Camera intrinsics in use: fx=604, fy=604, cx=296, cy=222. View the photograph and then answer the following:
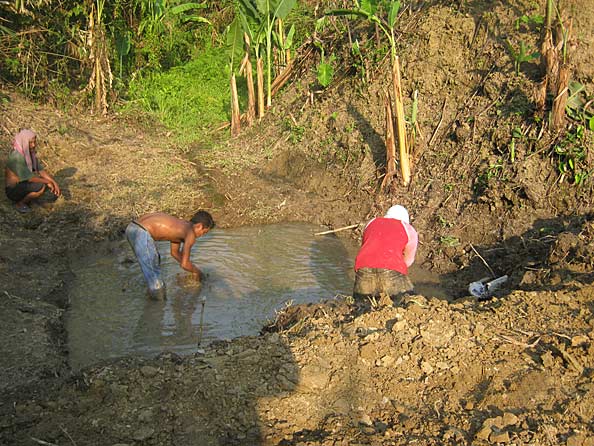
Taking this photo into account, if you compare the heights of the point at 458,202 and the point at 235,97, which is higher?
the point at 235,97

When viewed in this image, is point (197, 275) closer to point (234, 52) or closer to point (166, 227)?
point (166, 227)

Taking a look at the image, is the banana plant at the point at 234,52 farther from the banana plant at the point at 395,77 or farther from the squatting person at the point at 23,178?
the squatting person at the point at 23,178

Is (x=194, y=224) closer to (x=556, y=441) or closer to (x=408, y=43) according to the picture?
(x=556, y=441)

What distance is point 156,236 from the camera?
692 centimetres

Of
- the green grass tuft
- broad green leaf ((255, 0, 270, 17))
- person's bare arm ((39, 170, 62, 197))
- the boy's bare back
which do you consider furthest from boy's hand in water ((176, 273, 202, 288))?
broad green leaf ((255, 0, 270, 17))

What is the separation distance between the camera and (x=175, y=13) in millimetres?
13672

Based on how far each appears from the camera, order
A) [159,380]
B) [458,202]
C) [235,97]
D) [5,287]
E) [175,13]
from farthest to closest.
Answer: [175,13] → [235,97] → [458,202] → [5,287] → [159,380]

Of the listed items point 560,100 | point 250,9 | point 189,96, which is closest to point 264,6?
point 250,9

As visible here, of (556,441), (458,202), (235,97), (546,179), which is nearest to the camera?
(556,441)

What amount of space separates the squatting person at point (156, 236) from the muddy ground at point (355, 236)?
100 cm

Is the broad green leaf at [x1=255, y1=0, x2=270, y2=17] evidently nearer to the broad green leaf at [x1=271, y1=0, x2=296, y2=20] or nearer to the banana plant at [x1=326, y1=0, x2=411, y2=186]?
the broad green leaf at [x1=271, y1=0, x2=296, y2=20]

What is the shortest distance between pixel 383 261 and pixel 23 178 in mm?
5854

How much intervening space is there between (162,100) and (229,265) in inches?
286

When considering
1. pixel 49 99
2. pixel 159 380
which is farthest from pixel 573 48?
pixel 49 99
